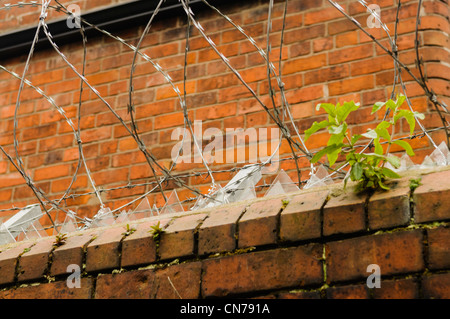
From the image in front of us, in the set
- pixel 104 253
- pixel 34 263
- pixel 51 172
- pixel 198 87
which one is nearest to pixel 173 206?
pixel 104 253

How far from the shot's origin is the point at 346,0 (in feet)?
11.6

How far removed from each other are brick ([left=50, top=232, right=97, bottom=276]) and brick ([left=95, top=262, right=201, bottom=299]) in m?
0.12

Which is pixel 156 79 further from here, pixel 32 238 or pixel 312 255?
pixel 312 255

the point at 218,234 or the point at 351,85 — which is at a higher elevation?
→ the point at 351,85

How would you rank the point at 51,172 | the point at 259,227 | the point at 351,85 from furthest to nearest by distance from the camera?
1. the point at 51,172
2. the point at 351,85
3. the point at 259,227

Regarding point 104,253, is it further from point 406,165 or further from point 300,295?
point 406,165

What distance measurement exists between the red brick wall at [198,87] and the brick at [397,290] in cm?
154

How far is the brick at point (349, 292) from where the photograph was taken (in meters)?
1.51

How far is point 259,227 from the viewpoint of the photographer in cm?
172

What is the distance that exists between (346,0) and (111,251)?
226cm

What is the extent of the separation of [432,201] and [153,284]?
2.58ft

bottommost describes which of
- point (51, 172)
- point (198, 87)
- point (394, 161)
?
point (394, 161)

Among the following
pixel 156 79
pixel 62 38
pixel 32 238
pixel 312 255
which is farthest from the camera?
pixel 62 38

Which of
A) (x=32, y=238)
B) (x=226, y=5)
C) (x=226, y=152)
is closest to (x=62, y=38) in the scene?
(x=226, y=5)
